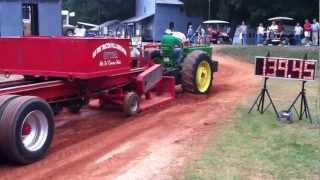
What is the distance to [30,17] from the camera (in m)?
33.1

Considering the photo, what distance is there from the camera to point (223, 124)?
10453 millimetres

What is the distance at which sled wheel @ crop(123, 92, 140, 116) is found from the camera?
36.9 feet

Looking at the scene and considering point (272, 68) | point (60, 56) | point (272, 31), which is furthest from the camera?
point (272, 31)

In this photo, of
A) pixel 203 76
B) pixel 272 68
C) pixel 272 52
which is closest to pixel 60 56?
pixel 272 68

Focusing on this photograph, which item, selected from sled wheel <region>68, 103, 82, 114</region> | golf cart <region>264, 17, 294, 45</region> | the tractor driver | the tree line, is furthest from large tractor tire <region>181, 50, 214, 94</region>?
the tree line

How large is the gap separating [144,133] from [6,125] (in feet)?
9.20

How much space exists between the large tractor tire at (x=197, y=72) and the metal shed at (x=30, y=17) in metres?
18.7

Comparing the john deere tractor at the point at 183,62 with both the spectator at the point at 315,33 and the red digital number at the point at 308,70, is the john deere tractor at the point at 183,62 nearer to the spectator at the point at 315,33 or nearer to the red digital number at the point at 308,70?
the red digital number at the point at 308,70

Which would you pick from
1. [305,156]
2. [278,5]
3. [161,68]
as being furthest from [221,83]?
[278,5]

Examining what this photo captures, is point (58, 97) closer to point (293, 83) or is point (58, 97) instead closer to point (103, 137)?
point (103, 137)

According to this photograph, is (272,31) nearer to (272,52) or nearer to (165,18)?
(272,52)

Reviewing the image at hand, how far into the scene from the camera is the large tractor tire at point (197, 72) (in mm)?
13812

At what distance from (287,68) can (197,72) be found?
3.37 m

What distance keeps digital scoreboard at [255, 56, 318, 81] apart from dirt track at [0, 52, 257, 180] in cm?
112
